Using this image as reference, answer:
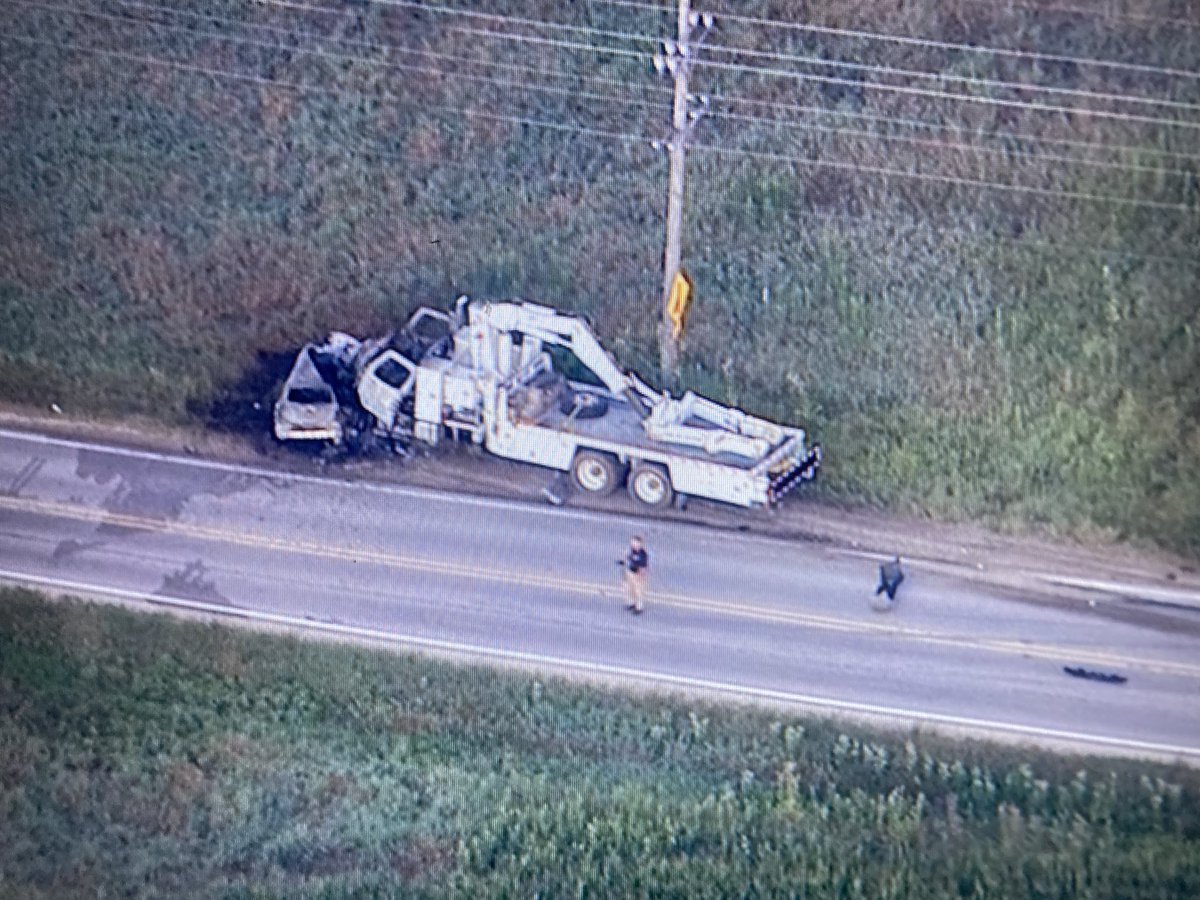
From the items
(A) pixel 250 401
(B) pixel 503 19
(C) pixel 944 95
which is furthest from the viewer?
(B) pixel 503 19

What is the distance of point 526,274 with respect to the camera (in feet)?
101

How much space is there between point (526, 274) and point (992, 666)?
1072 cm

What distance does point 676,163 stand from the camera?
28281 millimetres

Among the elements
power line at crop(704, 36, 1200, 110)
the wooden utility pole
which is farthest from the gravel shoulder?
power line at crop(704, 36, 1200, 110)

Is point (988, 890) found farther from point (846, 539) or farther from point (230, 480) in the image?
point (230, 480)

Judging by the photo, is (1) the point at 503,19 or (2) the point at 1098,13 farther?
(1) the point at 503,19

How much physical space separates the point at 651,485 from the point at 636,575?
2516 mm

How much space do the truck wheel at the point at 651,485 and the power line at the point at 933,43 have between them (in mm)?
9342

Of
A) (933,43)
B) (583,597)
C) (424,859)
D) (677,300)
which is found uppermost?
(933,43)

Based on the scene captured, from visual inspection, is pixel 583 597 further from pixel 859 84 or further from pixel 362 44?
pixel 362 44

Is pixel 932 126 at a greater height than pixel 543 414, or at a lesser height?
greater

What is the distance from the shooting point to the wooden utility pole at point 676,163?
27484 mm

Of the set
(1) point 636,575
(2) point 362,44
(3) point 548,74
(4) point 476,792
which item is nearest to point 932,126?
Answer: (3) point 548,74

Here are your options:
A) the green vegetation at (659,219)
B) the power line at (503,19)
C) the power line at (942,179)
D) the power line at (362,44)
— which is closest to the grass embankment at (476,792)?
the green vegetation at (659,219)
